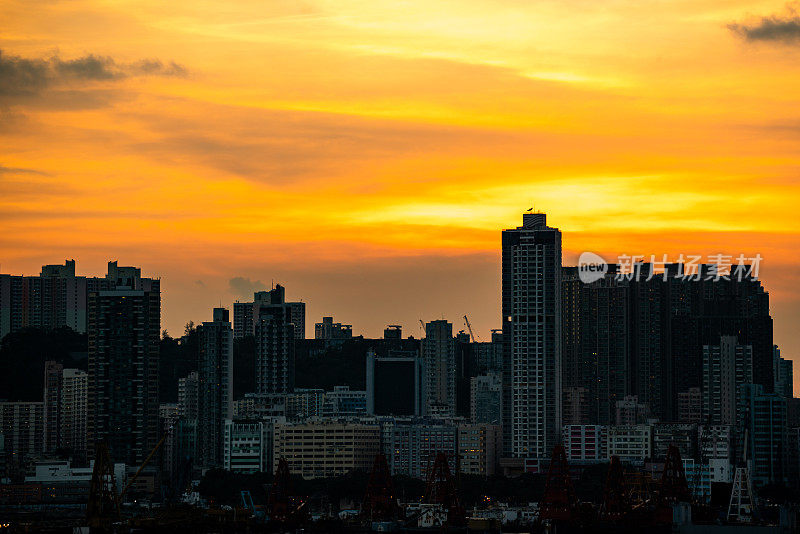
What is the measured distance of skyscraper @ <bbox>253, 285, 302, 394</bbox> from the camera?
389 ft

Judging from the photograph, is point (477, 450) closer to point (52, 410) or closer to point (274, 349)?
point (274, 349)

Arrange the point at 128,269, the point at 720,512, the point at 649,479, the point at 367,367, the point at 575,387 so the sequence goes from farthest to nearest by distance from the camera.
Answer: the point at 367,367, the point at 575,387, the point at 128,269, the point at 649,479, the point at 720,512

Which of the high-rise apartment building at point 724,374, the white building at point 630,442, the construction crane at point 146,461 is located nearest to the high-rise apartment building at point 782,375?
the high-rise apartment building at point 724,374

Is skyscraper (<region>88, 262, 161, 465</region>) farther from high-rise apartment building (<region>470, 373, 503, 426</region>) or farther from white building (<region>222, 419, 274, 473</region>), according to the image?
high-rise apartment building (<region>470, 373, 503, 426</region>)

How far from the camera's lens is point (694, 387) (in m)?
114

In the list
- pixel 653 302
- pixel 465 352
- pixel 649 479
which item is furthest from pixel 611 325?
pixel 649 479

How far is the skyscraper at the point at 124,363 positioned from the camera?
327 feet

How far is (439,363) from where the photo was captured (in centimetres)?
12538

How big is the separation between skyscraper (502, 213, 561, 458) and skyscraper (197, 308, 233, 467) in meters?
17.7

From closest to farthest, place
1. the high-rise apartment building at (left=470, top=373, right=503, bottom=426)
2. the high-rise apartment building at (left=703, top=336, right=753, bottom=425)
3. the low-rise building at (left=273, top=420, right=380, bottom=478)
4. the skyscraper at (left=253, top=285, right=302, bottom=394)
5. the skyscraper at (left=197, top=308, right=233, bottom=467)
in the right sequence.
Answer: the low-rise building at (left=273, top=420, right=380, bottom=478) < the skyscraper at (left=197, top=308, right=233, bottom=467) < the high-rise apartment building at (left=703, top=336, right=753, bottom=425) < the high-rise apartment building at (left=470, top=373, right=503, bottom=426) < the skyscraper at (left=253, top=285, right=302, bottom=394)

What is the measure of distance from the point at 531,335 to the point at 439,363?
2119 centimetres

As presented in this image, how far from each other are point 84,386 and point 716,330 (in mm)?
42068

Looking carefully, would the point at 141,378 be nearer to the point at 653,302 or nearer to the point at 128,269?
the point at 128,269

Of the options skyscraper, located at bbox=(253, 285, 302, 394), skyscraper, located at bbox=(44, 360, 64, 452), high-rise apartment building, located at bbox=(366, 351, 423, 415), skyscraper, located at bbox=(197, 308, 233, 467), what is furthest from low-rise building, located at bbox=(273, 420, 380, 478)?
high-rise apartment building, located at bbox=(366, 351, 423, 415)
